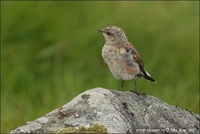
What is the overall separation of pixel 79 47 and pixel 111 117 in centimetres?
860

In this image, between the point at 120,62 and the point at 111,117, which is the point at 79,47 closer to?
the point at 120,62

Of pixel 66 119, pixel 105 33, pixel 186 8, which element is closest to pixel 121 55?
pixel 105 33

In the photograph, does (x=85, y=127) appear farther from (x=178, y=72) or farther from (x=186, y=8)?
(x=186, y=8)

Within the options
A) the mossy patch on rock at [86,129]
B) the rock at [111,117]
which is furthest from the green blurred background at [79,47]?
the mossy patch on rock at [86,129]

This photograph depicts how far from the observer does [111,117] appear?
17.1 feet

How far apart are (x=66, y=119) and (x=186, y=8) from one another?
1116cm

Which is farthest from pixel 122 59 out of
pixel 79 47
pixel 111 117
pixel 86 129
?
pixel 79 47

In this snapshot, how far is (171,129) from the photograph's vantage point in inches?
226

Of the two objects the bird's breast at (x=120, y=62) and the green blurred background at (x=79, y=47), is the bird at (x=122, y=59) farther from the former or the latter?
the green blurred background at (x=79, y=47)

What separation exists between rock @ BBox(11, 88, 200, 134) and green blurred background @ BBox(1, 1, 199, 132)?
5.36 m

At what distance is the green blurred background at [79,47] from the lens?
12359 millimetres

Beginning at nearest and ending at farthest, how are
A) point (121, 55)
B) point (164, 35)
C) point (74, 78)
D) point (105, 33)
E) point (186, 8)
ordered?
point (121, 55) → point (105, 33) → point (74, 78) → point (164, 35) → point (186, 8)

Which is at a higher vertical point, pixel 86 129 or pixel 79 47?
pixel 79 47

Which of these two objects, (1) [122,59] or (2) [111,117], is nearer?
(2) [111,117]
